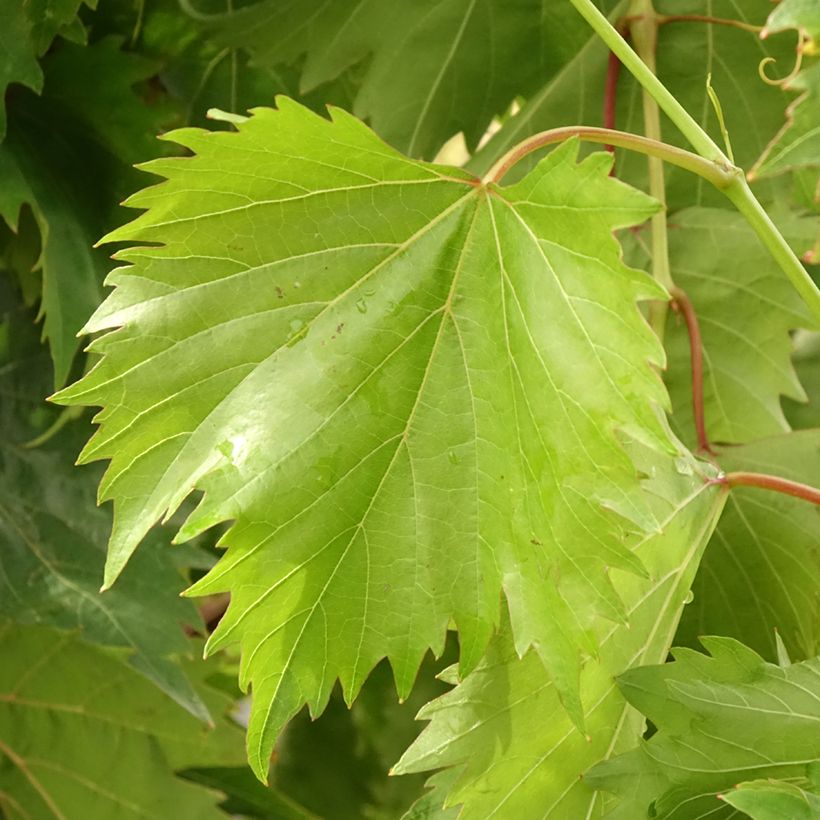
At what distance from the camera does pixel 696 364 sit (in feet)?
1.87

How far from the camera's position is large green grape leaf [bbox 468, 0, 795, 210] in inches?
24.7

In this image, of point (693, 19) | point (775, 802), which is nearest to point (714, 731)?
point (775, 802)

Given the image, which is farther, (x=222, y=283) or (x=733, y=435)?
(x=733, y=435)

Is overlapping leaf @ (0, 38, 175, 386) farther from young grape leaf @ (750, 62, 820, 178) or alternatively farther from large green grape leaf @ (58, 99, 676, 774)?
young grape leaf @ (750, 62, 820, 178)

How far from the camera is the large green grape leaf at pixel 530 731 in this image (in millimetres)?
439

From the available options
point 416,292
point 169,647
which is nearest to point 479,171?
point 416,292

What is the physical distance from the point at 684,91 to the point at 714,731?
0.38 meters

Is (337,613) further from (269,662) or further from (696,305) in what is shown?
(696,305)

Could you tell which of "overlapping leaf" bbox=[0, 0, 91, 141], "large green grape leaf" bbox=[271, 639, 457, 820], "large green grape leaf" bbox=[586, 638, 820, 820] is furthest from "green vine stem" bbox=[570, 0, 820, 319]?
"large green grape leaf" bbox=[271, 639, 457, 820]

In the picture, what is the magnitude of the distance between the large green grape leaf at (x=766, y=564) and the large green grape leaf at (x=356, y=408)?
0.15m

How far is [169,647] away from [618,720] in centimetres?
30

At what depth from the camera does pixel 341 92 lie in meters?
0.68

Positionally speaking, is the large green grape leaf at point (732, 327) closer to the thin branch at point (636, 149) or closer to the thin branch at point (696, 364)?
the thin branch at point (696, 364)

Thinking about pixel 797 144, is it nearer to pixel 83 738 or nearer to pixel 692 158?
pixel 692 158
